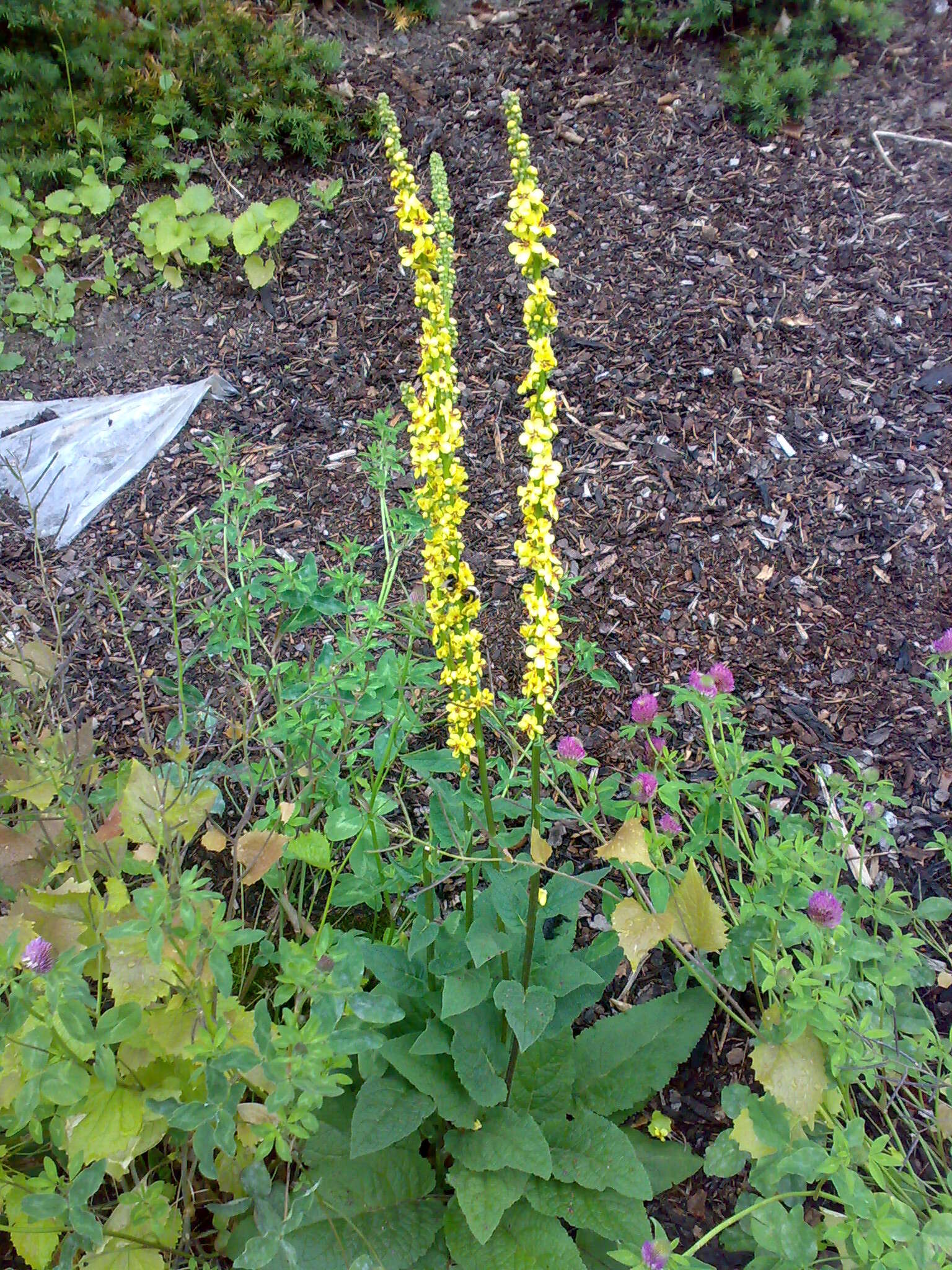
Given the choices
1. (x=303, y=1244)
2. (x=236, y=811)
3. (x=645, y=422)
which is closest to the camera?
(x=303, y=1244)

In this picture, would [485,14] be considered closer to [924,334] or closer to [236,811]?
[924,334]

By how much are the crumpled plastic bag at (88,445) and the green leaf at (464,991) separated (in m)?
2.69

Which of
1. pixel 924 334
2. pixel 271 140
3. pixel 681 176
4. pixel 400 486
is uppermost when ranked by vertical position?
pixel 271 140

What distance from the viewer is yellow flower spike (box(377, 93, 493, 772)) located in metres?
1.45

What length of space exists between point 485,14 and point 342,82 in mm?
940

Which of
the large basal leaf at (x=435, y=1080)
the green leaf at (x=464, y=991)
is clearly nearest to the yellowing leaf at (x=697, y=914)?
the green leaf at (x=464, y=991)

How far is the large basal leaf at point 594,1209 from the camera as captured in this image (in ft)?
6.10

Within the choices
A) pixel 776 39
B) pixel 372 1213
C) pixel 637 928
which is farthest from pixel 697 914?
pixel 776 39

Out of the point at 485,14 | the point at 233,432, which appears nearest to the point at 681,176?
the point at 485,14

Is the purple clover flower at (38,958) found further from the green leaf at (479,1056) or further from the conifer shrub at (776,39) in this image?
the conifer shrub at (776,39)

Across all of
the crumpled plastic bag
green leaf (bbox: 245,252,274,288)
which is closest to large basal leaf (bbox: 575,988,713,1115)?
the crumpled plastic bag

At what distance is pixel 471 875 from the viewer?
6.08 ft

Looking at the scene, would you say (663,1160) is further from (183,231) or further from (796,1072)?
(183,231)

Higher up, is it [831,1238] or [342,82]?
[342,82]
